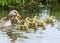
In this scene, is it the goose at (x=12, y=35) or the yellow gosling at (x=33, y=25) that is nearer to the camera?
the goose at (x=12, y=35)

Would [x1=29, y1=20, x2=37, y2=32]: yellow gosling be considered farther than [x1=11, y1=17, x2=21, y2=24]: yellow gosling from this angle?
No

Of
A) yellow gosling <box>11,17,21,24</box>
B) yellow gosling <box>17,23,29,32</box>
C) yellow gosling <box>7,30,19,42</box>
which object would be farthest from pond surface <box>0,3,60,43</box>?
yellow gosling <box>11,17,21,24</box>

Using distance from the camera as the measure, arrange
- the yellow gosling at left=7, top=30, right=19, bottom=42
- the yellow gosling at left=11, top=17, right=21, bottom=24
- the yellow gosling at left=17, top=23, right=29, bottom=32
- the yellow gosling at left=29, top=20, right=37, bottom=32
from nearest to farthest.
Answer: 1. the yellow gosling at left=7, top=30, right=19, bottom=42
2. the yellow gosling at left=17, top=23, right=29, bottom=32
3. the yellow gosling at left=29, top=20, right=37, bottom=32
4. the yellow gosling at left=11, top=17, right=21, bottom=24

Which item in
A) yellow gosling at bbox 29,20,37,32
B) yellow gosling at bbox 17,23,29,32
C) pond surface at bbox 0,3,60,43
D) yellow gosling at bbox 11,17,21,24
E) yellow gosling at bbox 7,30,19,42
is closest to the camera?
pond surface at bbox 0,3,60,43

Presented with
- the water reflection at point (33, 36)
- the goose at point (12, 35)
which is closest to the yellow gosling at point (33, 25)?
the water reflection at point (33, 36)

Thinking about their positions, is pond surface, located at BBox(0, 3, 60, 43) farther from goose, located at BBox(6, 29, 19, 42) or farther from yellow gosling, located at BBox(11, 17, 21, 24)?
yellow gosling, located at BBox(11, 17, 21, 24)

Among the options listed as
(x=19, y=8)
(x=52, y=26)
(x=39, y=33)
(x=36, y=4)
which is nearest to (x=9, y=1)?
(x=19, y=8)

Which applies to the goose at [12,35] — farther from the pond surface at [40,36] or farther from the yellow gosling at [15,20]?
the yellow gosling at [15,20]

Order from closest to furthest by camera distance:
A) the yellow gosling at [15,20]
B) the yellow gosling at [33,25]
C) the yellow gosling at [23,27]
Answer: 1. the yellow gosling at [23,27]
2. the yellow gosling at [33,25]
3. the yellow gosling at [15,20]

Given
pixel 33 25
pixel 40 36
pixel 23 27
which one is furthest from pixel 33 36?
pixel 33 25

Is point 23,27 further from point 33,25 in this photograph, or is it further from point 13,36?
point 13,36

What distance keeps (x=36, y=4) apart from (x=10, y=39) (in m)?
12.7

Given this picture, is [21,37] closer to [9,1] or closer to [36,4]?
[9,1]

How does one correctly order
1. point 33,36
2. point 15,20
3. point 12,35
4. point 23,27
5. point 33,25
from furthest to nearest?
point 15,20, point 33,25, point 23,27, point 12,35, point 33,36
